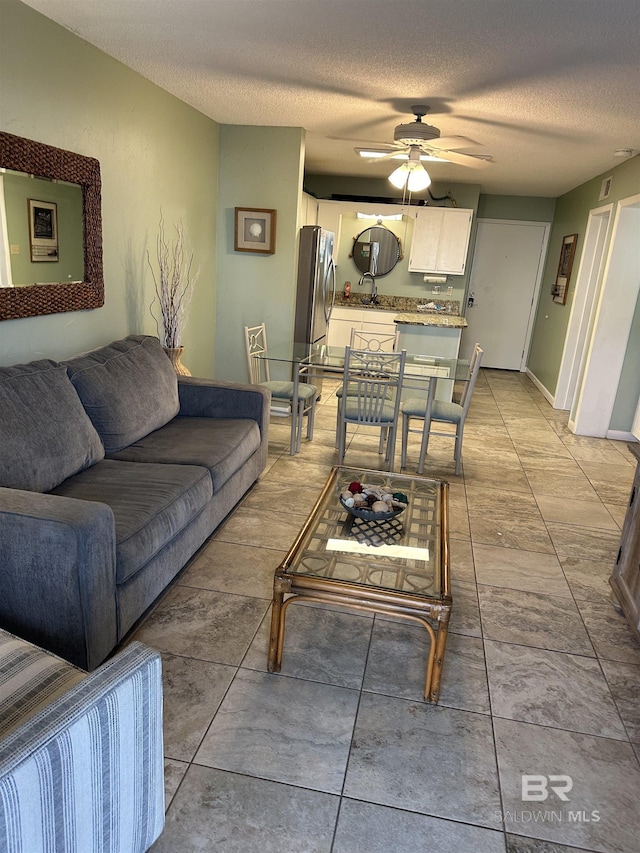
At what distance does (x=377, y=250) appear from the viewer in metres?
7.73

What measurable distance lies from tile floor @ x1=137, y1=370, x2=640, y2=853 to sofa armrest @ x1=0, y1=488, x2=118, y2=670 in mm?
393

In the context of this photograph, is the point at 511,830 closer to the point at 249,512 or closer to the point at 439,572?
the point at 439,572

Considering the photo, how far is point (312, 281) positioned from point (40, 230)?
278 centimetres

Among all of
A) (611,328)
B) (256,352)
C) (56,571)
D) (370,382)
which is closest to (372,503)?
(56,571)

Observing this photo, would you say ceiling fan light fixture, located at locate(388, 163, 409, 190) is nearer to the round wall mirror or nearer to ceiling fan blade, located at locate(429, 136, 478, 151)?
ceiling fan blade, located at locate(429, 136, 478, 151)

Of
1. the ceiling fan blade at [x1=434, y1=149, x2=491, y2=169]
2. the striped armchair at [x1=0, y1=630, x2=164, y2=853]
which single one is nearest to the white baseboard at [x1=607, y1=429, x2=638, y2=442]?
the ceiling fan blade at [x1=434, y1=149, x2=491, y2=169]

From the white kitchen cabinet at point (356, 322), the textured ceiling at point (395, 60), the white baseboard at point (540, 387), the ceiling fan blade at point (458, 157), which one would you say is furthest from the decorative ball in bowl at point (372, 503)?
the white kitchen cabinet at point (356, 322)

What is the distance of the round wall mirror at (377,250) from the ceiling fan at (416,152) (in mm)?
3409

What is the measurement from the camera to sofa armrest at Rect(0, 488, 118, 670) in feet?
5.85

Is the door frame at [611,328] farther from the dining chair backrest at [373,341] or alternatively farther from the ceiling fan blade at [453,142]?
the dining chair backrest at [373,341]

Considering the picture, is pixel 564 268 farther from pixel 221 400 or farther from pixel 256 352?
pixel 221 400

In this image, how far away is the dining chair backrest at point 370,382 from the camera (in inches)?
156

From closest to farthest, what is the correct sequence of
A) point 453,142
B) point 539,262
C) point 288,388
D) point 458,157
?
point 458,157 < point 288,388 < point 453,142 < point 539,262

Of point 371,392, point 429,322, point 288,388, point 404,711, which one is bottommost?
point 404,711
